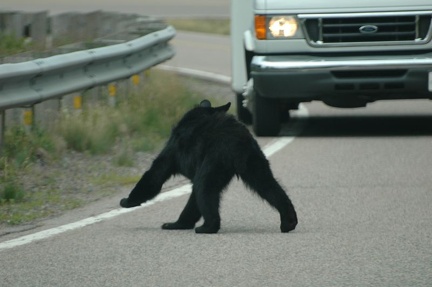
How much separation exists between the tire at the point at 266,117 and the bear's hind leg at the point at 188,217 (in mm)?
5981

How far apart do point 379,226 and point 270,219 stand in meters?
0.79

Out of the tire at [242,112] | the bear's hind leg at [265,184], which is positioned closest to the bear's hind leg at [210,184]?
the bear's hind leg at [265,184]

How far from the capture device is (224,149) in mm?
8719

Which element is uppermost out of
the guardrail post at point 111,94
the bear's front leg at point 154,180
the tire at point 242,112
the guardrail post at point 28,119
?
the bear's front leg at point 154,180

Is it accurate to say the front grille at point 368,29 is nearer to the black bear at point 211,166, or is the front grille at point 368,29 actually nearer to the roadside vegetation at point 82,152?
the roadside vegetation at point 82,152

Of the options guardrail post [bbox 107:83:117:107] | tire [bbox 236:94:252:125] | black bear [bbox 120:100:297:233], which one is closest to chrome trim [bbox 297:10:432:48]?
guardrail post [bbox 107:83:117:107]

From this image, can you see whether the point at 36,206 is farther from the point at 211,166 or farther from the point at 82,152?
the point at 82,152

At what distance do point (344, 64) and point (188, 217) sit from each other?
19.1ft

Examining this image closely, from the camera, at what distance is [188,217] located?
916cm

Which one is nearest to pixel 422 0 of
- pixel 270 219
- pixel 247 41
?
pixel 247 41

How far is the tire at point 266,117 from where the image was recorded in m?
15.1

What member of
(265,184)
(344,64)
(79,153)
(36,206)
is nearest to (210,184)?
(265,184)

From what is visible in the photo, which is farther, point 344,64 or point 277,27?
point 277,27

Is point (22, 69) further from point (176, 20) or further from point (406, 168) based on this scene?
point (176, 20)
